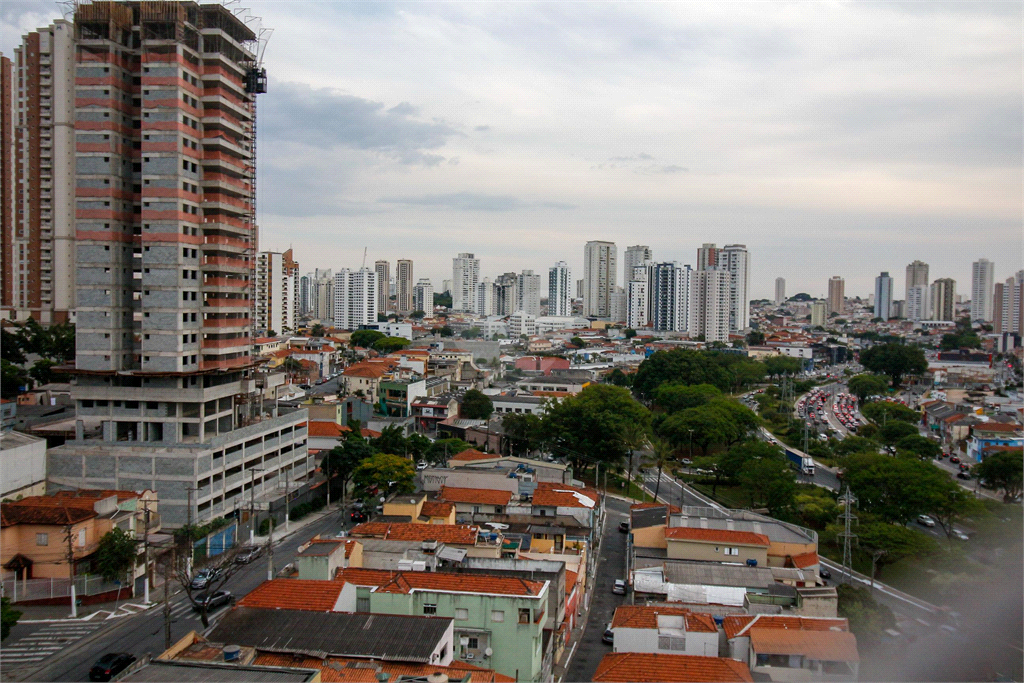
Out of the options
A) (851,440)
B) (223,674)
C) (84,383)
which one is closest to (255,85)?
(84,383)

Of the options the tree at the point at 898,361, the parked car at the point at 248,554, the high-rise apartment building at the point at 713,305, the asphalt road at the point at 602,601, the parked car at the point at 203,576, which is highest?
the high-rise apartment building at the point at 713,305

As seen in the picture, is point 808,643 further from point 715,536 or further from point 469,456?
point 469,456

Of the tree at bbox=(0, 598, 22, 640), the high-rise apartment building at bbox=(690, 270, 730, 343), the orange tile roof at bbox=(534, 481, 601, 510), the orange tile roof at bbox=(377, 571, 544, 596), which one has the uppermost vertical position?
the high-rise apartment building at bbox=(690, 270, 730, 343)

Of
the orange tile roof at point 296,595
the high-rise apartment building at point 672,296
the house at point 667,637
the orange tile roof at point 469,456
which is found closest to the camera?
the orange tile roof at point 296,595

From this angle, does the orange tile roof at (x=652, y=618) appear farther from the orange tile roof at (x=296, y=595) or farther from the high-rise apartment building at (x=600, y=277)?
the high-rise apartment building at (x=600, y=277)

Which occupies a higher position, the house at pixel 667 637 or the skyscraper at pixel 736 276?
the skyscraper at pixel 736 276

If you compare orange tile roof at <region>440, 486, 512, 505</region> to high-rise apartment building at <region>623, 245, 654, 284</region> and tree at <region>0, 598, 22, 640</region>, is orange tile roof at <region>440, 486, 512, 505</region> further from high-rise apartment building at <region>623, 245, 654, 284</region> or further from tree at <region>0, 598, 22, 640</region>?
high-rise apartment building at <region>623, 245, 654, 284</region>

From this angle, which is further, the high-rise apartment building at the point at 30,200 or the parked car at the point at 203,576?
the high-rise apartment building at the point at 30,200

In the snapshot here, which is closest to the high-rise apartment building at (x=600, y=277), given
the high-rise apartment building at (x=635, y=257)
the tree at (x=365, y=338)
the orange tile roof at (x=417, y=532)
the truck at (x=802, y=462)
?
the high-rise apartment building at (x=635, y=257)

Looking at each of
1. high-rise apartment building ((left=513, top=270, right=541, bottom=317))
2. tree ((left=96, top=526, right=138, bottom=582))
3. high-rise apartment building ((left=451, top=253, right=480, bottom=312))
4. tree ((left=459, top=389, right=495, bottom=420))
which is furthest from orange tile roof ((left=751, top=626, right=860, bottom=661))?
high-rise apartment building ((left=451, top=253, right=480, bottom=312))
